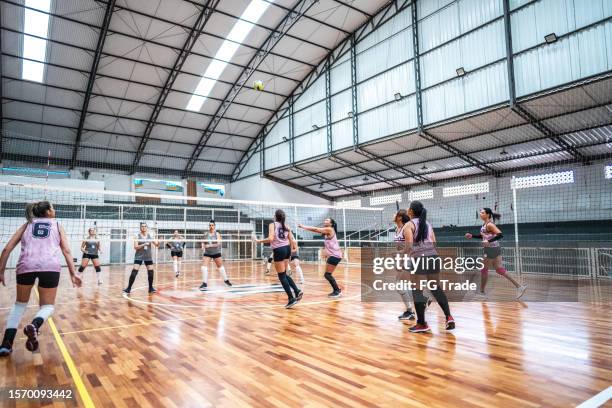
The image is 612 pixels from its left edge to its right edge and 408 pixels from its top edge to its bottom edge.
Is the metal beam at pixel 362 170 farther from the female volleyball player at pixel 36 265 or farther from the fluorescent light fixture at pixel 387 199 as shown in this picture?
the female volleyball player at pixel 36 265

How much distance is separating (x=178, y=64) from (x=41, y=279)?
20185 mm

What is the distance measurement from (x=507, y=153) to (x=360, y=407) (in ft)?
73.1

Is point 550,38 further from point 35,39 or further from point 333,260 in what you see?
point 35,39

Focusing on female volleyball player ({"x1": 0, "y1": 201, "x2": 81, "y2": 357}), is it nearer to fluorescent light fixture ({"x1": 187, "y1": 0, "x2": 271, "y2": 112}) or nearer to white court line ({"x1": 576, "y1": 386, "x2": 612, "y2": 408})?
white court line ({"x1": 576, "y1": 386, "x2": 612, "y2": 408})

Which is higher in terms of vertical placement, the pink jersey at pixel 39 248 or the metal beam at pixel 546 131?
the metal beam at pixel 546 131

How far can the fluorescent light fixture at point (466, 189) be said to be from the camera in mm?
24516

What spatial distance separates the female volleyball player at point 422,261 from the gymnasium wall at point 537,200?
20.8m

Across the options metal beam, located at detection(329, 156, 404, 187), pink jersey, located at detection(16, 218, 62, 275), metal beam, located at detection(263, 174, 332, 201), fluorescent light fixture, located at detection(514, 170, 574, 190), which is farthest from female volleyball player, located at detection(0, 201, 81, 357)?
metal beam, located at detection(263, 174, 332, 201)

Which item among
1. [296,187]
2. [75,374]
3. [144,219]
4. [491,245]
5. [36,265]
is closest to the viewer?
[75,374]

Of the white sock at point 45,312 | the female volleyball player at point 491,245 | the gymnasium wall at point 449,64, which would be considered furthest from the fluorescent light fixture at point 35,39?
the female volleyball player at point 491,245

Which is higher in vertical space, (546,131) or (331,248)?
(546,131)

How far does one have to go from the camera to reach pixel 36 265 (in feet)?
13.4

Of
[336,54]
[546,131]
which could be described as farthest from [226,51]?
[546,131]

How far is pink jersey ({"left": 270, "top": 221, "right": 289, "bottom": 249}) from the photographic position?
694 cm
